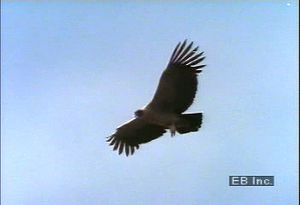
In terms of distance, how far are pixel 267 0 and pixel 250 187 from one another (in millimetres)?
1028

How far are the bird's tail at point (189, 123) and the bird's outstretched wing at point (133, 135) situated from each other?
149mm

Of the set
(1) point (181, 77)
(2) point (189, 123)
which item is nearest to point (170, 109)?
(2) point (189, 123)

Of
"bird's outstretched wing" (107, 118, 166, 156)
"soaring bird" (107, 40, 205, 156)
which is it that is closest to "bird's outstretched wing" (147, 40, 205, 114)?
"soaring bird" (107, 40, 205, 156)

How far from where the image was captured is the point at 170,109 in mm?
3986

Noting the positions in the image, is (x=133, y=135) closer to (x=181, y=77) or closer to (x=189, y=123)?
(x=189, y=123)

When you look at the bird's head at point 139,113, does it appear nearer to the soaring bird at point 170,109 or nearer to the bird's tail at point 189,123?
the soaring bird at point 170,109

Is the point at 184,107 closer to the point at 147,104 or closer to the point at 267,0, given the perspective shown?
the point at 147,104

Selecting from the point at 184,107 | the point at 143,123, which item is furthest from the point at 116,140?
the point at 184,107

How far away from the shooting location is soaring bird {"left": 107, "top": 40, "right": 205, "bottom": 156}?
3848mm

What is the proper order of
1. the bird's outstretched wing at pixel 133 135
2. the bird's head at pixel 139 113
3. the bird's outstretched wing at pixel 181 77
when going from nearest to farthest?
the bird's outstretched wing at pixel 181 77
the bird's head at pixel 139 113
the bird's outstretched wing at pixel 133 135

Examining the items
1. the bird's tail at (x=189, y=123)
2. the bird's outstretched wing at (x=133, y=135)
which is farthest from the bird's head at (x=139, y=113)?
the bird's tail at (x=189, y=123)

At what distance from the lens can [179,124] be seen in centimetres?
402

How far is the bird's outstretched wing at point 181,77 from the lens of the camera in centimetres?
384

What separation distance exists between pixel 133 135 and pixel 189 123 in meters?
0.38
